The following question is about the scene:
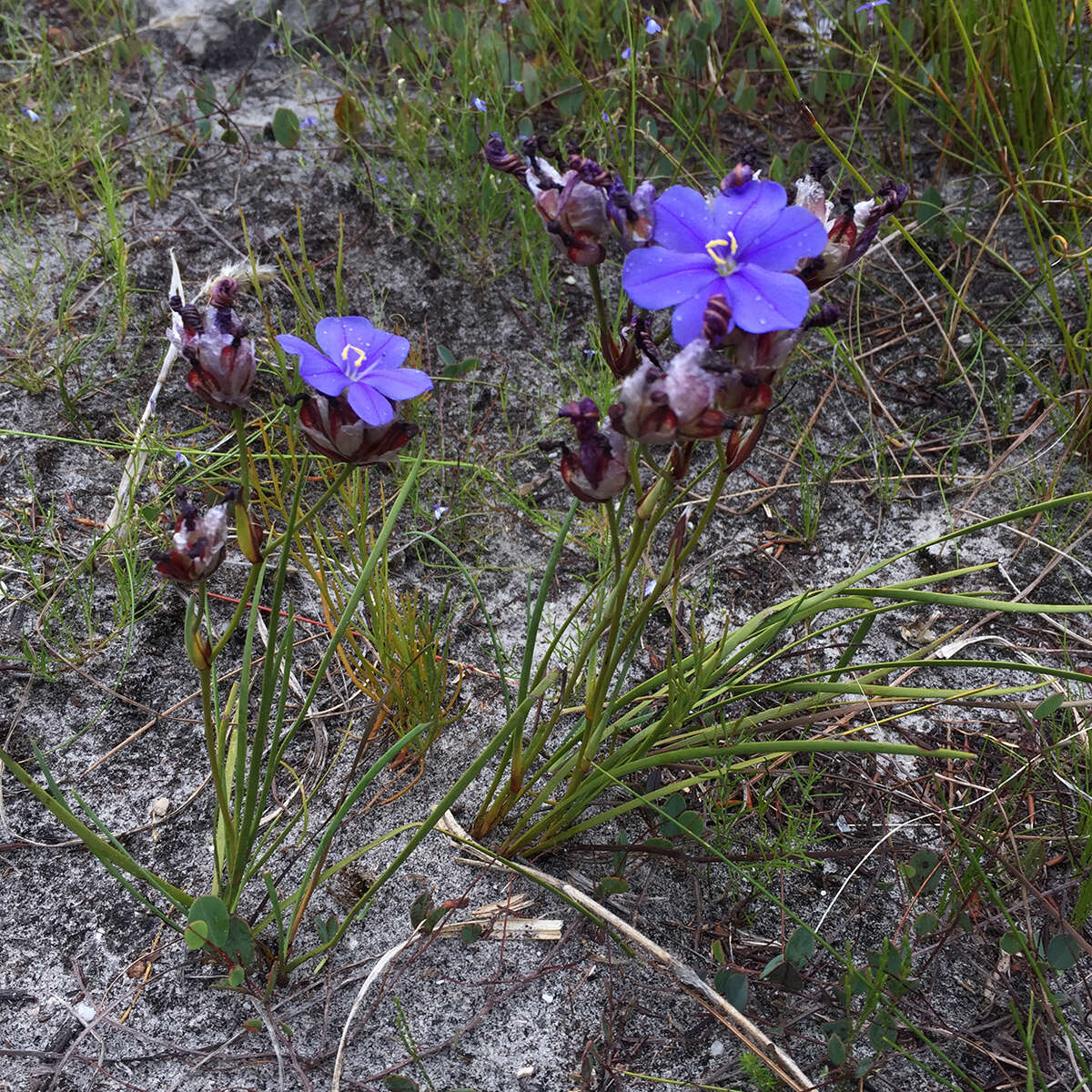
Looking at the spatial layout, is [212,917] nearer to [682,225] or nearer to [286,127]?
[682,225]

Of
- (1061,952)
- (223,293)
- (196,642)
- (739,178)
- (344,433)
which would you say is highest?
(739,178)

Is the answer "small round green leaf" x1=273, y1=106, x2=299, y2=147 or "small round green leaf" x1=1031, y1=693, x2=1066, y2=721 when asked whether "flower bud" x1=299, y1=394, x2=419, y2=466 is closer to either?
"small round green leaf" x1=1031, y1=693, x2=1066, y2=721

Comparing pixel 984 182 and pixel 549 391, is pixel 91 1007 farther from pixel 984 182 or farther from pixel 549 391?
pixel 984 182

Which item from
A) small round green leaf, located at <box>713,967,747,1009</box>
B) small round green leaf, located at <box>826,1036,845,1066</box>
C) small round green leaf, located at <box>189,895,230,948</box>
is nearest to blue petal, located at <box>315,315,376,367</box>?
small round green leaf, located at <box>189,895,230,948</box>

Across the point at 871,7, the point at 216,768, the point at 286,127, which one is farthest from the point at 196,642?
the point at 871,7

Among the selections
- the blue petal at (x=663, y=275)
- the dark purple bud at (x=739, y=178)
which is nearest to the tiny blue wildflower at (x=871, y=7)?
the dark purple bud at (x=739, y=178)

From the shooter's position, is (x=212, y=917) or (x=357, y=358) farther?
(x=212, y=917)

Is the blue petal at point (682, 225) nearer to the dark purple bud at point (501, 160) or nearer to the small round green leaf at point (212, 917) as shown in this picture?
the dark purple bud at point (501, 160)
